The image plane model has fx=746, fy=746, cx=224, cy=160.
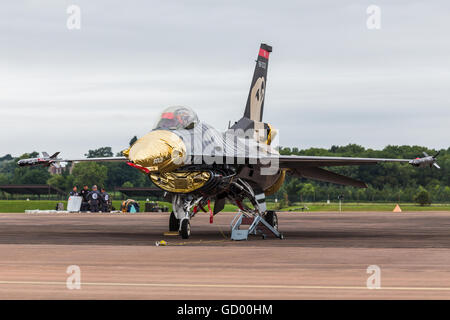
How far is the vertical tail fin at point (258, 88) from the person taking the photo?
29391 mm

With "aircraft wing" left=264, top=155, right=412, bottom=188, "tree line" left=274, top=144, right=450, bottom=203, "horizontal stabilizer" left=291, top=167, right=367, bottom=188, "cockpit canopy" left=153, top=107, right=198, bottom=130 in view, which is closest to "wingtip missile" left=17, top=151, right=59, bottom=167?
"cockpit canopy" left=153, top=107, right=198, bottom=130

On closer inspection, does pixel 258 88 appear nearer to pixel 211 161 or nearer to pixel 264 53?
pixel 264 53

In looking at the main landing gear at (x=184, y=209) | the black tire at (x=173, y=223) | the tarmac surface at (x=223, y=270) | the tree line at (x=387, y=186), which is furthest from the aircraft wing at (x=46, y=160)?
the tree line at (x=387, y=186)

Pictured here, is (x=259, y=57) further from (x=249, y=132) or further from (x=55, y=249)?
(x=55, y=249)

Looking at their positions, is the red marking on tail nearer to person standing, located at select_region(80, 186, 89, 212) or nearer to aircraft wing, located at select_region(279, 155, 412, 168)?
aircraft wing, located at select_region(279, 155, 412, 168)

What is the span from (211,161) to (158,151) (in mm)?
2786

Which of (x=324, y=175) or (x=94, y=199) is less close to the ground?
(x=324, y=175)

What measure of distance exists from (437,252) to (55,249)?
29.4ft

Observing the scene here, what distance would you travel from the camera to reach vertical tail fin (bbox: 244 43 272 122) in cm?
2939

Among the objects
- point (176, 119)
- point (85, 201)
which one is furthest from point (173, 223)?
point (85, 201)

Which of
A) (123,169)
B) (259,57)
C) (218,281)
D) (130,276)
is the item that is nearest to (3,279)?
(130,276)

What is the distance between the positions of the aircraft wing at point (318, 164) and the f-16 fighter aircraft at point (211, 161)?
0.11ft

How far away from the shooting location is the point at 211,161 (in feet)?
74.6

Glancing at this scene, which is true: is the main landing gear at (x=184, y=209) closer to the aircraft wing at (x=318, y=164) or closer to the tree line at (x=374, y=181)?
the aircraft wing at (x=318, y=164)
